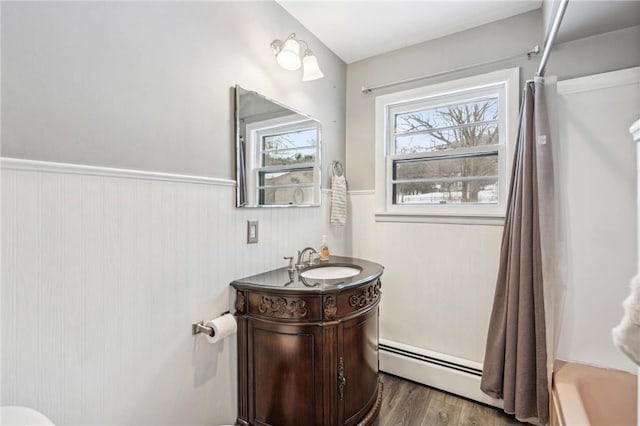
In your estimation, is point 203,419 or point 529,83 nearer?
point 203,419

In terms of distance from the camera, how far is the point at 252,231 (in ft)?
5.51

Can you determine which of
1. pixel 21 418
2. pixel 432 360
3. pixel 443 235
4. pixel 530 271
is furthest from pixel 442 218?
pixel 21 418

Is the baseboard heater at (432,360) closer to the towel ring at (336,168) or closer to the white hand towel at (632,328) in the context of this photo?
the towel ring at (336,168)

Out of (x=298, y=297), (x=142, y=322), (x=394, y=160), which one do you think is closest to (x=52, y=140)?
(x=142, y=322)

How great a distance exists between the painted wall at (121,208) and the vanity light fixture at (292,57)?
0.11 m

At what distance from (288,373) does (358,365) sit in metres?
0.37

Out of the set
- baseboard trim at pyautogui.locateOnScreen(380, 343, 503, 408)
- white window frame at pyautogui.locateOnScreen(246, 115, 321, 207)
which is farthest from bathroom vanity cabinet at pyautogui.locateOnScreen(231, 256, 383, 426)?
baseboard trim at pyautogui.locateOnScreen(380, 343, 503, 408)

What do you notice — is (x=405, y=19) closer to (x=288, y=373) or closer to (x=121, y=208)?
(x=121, y=208)

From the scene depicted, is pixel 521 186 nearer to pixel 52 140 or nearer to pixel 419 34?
pixel 419 34

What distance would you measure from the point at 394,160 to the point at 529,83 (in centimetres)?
95

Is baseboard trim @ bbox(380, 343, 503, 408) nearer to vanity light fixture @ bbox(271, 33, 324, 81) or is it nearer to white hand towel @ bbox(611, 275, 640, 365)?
white hand towel @ bbox(611, 275, 640, 365)

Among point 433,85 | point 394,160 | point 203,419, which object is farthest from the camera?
point 394,160

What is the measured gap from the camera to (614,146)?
1572mm

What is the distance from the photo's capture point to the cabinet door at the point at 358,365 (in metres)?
1.51
